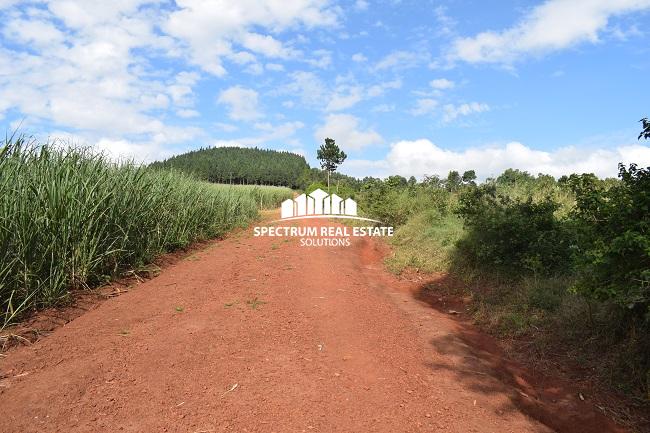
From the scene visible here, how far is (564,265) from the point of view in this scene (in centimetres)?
612

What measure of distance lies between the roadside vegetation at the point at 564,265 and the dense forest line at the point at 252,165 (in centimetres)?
4505

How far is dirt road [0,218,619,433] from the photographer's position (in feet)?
9.09

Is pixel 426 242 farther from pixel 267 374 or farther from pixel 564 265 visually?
pixel 267 374

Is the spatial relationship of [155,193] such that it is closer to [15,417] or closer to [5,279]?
[5,279]

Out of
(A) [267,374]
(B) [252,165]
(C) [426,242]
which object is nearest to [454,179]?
(C) [426,242]

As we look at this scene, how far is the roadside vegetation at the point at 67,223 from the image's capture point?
4.23 m

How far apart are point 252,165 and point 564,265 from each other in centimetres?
6374

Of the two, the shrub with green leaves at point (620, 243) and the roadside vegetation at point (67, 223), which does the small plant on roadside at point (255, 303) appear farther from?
the shrub with green leaves at point (620, 243)

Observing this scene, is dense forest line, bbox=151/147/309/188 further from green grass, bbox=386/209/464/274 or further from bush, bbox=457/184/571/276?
bush, bbox=457/184/571/276

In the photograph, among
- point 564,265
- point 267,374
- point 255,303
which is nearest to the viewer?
point 267,374

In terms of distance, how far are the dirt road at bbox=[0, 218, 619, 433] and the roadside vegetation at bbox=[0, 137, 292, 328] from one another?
57 cm

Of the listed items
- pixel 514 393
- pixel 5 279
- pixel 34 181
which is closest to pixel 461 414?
pixel 514 393

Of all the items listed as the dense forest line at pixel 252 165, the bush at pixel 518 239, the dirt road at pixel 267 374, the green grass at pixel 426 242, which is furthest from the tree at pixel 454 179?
the dense forest line at pixel 252 165

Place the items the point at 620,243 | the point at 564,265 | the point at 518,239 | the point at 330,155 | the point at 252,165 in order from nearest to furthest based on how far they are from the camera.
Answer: the point at 620,243, the point at 564,265, the point at 518,239, the point at 330,155, the point at 252,165
